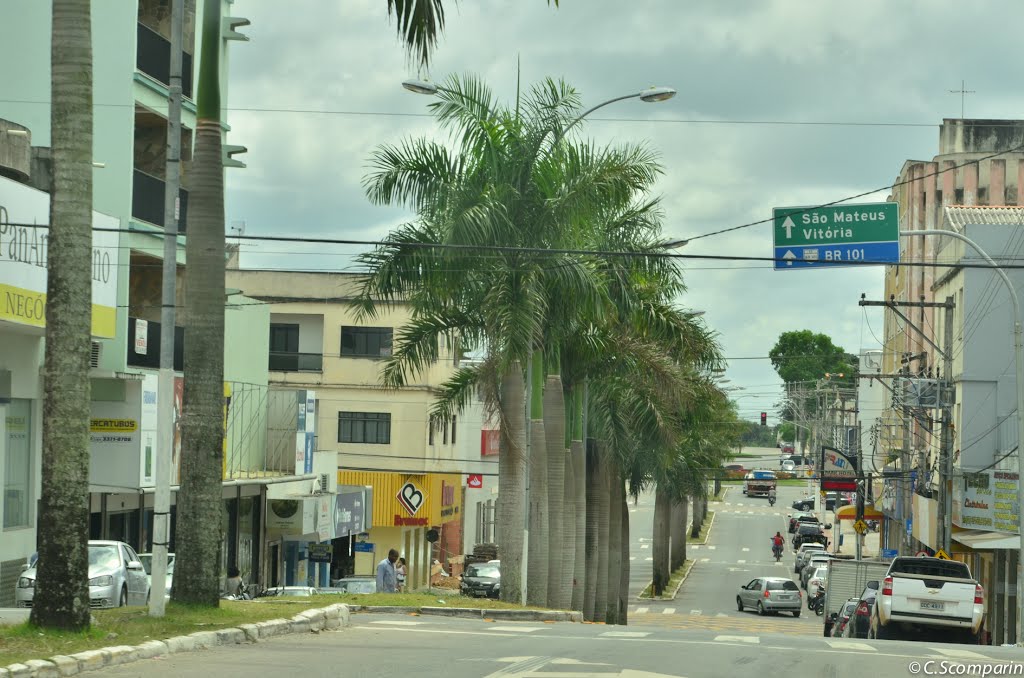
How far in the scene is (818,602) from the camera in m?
55.3

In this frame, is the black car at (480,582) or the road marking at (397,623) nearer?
the road marking at (397,623)

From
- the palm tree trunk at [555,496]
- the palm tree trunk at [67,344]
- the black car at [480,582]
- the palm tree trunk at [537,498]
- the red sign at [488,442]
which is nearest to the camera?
the palm tree trunk at [67,344]

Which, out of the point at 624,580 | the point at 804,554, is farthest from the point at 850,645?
the point at 804,554

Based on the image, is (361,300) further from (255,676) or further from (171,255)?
(255,676)

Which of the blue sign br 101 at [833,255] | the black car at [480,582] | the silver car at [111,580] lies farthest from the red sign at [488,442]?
the blue sign br 101 at [833,255]

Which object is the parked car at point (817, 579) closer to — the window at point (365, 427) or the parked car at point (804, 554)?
the parked car at point (804, 554)

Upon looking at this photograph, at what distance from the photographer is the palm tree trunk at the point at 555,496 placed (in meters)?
30.0

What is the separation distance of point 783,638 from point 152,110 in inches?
773

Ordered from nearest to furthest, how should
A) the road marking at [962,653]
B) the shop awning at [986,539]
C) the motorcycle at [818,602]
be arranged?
the road marking at [962,653]
the shop awning at [986,539]
the motorcycle at [818,602]

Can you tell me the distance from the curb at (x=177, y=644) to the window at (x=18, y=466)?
9743mm

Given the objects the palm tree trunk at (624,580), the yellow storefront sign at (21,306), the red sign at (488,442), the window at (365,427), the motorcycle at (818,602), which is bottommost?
the motorcycle at (818,602)

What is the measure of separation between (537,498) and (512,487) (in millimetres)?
2888

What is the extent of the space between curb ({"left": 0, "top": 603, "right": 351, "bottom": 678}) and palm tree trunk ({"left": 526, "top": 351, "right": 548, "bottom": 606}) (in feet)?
33.3

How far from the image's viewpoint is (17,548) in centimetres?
2548
